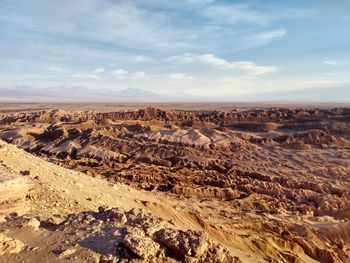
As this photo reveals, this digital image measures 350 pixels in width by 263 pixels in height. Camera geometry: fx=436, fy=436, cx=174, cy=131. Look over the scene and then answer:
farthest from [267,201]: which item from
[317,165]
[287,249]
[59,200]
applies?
[59,200]

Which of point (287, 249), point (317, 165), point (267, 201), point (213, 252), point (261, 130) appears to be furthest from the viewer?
point (261, 130)

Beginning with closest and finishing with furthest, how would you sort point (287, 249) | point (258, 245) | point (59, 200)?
point (59, 200), point (258, 245), point (287, 249)

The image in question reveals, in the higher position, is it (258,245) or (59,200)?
(59,200)

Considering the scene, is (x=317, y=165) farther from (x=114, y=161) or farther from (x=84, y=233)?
(x=84, y=233)

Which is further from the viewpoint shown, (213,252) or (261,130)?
(261,130)

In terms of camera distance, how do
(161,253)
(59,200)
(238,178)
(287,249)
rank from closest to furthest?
(161,253) < (59,200) < (287,249) < (238,178)

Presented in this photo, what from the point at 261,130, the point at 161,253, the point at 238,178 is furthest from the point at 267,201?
the point at 261,130

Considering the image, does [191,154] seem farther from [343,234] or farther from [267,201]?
[343,234]
